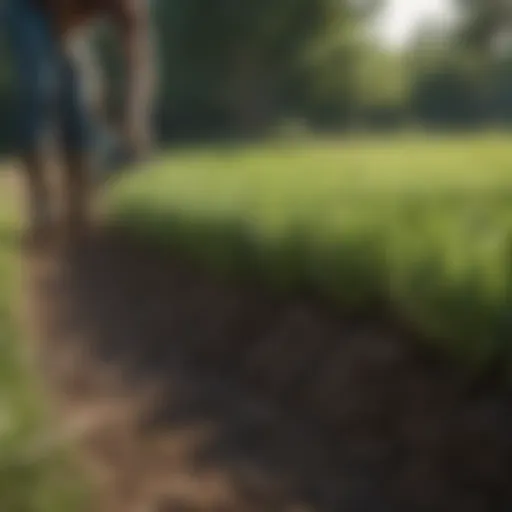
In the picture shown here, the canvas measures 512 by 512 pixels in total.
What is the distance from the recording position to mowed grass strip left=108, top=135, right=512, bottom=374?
4.12 ft

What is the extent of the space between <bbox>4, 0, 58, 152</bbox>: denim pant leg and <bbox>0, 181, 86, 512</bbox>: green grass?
110 centimetres

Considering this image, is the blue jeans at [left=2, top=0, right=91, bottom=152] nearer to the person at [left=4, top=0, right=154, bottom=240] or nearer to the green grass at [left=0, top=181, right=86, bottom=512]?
the person at [left=4, top=0, right=154, bottom=240]

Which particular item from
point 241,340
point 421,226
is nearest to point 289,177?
point 241,340

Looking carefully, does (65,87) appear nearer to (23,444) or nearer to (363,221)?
(363,221)

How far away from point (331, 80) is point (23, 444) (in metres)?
1.57

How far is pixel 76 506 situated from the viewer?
2.90 feet

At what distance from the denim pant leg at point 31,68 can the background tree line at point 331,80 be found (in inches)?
2.4

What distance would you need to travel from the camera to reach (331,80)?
2.29m

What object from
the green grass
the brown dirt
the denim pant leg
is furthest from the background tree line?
the green grass

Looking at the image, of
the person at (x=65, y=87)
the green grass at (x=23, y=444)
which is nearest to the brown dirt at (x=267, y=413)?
the green grass at (x=23, y=444)

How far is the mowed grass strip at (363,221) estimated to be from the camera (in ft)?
4.12

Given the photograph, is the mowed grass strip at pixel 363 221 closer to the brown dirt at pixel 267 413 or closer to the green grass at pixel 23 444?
the brown dirt at pixel 267 413

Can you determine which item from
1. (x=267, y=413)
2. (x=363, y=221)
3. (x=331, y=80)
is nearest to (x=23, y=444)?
(x=267, y=413)

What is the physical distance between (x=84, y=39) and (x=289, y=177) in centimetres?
52
